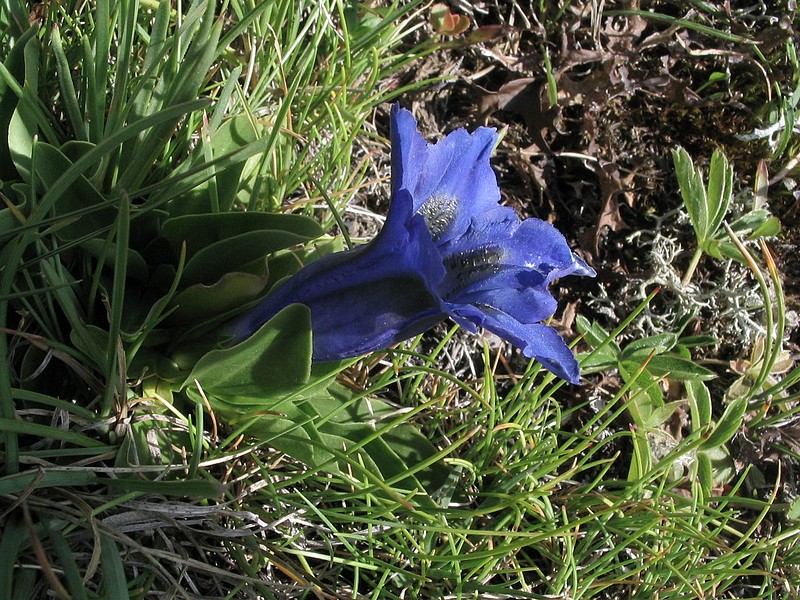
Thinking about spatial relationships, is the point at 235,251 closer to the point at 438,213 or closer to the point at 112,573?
the point at 438,213

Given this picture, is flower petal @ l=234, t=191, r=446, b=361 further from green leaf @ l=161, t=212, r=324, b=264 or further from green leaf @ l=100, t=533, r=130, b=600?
green leaf @ l=100, t=533, r=130, b=600

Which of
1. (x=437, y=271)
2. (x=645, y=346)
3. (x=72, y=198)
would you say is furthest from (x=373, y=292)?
(x=645, y=346)

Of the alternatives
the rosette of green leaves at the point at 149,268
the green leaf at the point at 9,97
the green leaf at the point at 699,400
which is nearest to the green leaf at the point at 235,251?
the rosette of green leaves at the point at 149,268

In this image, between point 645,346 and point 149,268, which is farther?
point 645,346

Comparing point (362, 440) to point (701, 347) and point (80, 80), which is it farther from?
point (701, 347)

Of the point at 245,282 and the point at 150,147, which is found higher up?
the point at 150,147

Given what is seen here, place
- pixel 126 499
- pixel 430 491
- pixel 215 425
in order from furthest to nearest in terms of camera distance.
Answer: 1. pixel 430 491
2. pixel 215 425
3. pixel 126 499

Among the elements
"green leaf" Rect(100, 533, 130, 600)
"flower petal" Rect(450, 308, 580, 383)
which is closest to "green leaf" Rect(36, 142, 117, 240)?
"green leaf" Rect(100, 533, 130, 600)

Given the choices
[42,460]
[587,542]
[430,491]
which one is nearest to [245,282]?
[42,460]
